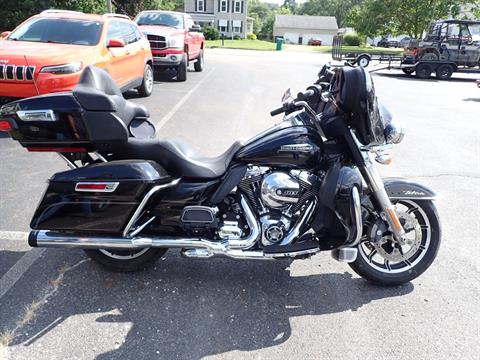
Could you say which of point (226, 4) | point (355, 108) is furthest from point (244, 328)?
point (226, 4)

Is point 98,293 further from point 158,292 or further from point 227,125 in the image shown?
point 227,125

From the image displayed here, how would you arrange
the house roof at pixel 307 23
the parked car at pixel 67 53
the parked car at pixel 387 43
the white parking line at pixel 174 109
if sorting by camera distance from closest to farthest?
the parked car at pixel 67 53, the white parking line at pixel 174 109, the parked car at pixel 387 43, the house roof at pixel 307 23

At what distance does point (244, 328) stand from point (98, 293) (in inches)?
44.8

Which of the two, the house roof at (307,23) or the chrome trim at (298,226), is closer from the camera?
the chrome trim at (298,226)

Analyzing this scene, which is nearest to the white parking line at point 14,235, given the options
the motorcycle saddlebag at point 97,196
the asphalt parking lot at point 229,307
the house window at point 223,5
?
the asphalt parking lot at point 229,307

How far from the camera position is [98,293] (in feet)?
9.68

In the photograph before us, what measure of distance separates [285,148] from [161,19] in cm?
1216

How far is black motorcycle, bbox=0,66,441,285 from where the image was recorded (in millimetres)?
2607

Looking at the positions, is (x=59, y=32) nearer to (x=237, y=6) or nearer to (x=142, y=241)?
(x=142, y=241)

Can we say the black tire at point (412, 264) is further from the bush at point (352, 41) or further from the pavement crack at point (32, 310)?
the bush at point (352, 41)

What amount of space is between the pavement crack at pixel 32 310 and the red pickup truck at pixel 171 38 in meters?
9.53

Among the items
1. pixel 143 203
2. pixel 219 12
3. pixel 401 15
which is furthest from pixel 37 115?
pixel 219 12

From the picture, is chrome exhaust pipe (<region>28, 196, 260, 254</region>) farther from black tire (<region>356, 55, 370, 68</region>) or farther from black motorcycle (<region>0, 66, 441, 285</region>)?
black tire (<region>356, 55, 370, 68</region>)

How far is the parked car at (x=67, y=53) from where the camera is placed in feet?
20.1
